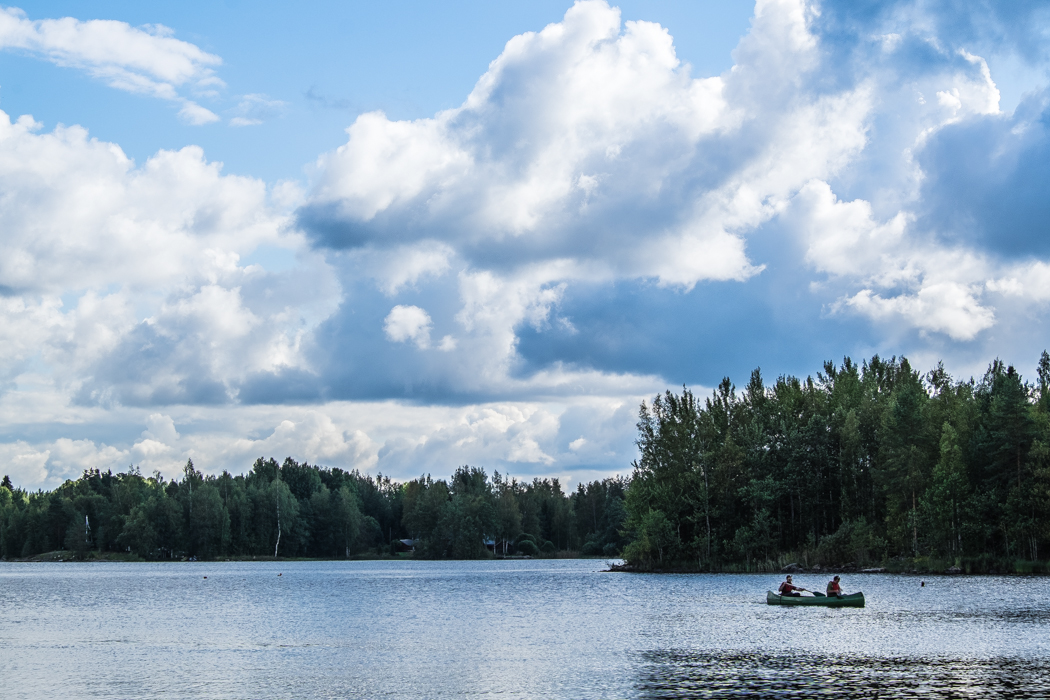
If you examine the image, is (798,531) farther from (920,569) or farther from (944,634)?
(944,634)

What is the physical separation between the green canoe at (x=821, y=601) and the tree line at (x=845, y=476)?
39.6 metres

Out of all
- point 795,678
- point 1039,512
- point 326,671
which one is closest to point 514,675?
point 326,671

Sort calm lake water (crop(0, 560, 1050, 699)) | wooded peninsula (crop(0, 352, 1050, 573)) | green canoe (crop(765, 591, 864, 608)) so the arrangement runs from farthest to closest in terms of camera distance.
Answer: wooded peninsula (crop(0, 352, 1050, 573)) < green canoe (crop(765, 591, 864, 608)) < calm lake water (crop(0, 560, 1050, 699))

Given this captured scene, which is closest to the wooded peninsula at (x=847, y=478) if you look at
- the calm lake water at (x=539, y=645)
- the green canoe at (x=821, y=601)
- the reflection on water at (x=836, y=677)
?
the calm lake water at (x=539, y=645)

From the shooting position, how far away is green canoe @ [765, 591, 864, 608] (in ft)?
222

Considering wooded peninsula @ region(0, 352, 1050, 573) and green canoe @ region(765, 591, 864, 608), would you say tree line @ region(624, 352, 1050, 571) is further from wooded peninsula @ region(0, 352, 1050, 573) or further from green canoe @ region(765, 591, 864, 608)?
green canoe @ region(765, 591, 864, 608)

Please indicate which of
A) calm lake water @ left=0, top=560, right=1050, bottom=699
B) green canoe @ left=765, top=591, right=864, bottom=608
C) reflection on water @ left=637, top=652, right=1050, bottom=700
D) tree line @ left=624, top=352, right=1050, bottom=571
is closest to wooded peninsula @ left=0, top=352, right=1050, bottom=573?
tree line @ left=624, top=352, right=1050, bottom=571

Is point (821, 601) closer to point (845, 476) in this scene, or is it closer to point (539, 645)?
point (539, 645)

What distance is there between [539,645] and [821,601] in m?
28.2

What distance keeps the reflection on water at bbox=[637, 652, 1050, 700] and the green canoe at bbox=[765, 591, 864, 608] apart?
26832mm

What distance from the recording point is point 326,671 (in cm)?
4062

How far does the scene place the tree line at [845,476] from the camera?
10181 cm

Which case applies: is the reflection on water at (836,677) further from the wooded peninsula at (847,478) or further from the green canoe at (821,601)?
the wooded peninsula at (847,478)

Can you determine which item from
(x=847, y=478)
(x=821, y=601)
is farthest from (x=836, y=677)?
(x=847, y=478)
